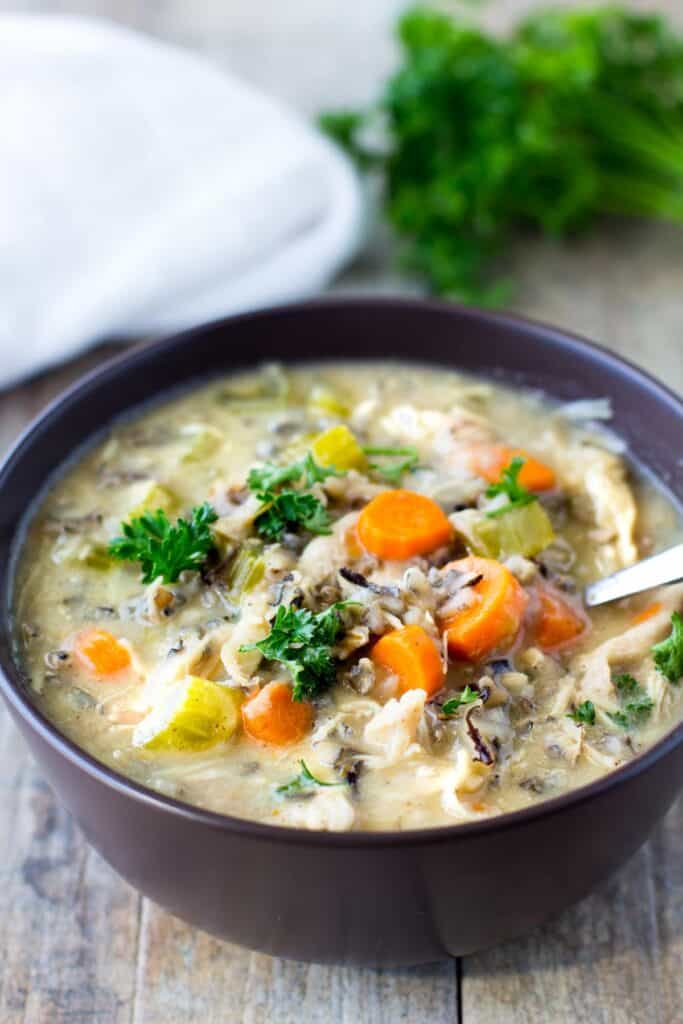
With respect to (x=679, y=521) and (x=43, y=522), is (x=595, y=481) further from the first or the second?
(x=43, y=522)

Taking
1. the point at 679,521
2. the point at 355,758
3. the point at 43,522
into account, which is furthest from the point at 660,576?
the point at 43,522

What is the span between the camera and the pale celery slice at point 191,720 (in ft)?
10.3

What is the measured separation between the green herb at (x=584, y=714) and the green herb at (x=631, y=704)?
5 cm

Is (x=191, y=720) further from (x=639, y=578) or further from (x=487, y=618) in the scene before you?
(x=639, y=578)

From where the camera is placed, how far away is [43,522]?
3.88m

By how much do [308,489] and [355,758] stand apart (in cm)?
83

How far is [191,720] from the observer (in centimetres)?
315

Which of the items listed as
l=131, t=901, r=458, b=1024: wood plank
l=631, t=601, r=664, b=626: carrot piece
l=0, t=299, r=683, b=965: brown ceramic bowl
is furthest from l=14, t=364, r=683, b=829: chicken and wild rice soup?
l=131, t=901, r=458, b=1024: wood plank

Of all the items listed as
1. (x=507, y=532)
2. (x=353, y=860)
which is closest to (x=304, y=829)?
(x=353, y=860)

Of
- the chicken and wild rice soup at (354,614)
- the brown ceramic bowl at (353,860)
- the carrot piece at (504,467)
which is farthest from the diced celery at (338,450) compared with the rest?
the brown ceramic bowl at (353,860)

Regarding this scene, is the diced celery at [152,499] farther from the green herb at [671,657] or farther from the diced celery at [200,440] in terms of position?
the green herb at [671,657]

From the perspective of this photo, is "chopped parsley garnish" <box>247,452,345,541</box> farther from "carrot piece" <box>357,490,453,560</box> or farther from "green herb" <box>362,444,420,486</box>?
"green herb" <box>362,444,420,486</box>

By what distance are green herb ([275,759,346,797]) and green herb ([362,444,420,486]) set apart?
3.32 feet

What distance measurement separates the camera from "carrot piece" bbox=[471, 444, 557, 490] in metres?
3.86
